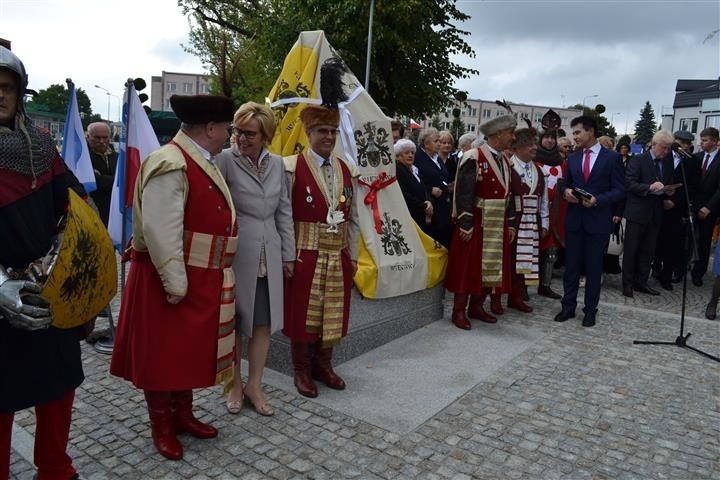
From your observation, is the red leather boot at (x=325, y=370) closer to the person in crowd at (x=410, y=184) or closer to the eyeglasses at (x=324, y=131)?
the eyeglasses at (x=324, y=131)

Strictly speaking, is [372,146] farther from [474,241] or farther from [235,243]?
[235,243]

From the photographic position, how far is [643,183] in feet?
25.0

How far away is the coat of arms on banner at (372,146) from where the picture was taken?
16.5 feet

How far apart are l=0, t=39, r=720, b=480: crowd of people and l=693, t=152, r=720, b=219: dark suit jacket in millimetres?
1921

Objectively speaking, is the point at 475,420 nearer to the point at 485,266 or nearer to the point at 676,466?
the point at 676,466

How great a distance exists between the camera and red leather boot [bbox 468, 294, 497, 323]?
600 centimetres

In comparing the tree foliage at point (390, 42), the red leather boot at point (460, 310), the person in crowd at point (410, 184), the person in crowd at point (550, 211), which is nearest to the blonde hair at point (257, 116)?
the person in crowd at point (410, 184)

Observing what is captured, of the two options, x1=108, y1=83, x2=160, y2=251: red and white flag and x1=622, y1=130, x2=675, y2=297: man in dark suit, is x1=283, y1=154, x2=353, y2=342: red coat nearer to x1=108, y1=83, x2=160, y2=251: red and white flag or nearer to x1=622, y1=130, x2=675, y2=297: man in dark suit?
x1=108, y1=83, x2=160, y2=251: red and white flag

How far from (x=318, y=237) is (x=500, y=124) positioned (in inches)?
106

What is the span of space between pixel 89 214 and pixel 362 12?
14.5 metres

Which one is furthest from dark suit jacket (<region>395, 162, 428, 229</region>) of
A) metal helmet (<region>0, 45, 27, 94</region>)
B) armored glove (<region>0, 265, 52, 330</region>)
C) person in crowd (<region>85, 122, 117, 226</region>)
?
armored glove (<region>0, 265, 52, 330</region>)

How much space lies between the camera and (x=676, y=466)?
3258 mm

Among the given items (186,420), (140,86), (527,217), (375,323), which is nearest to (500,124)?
(527,217)

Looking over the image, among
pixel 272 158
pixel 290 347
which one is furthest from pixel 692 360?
pixel 272 158
